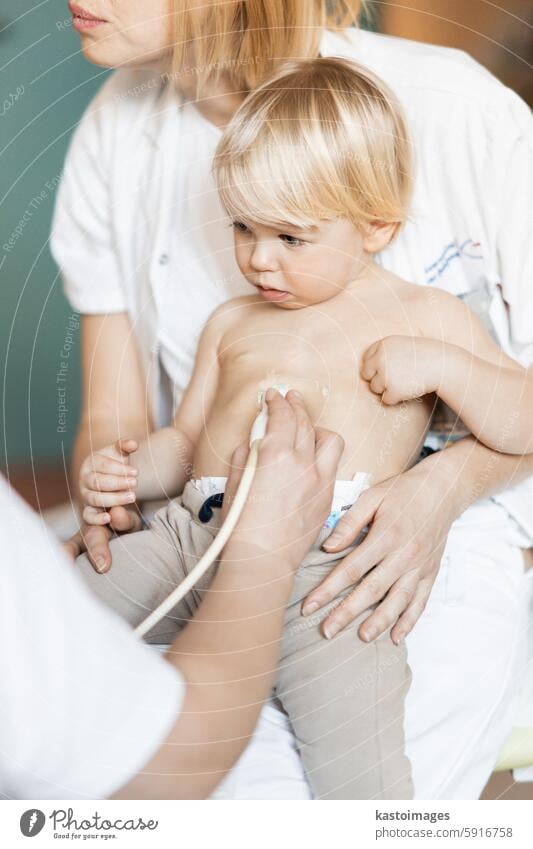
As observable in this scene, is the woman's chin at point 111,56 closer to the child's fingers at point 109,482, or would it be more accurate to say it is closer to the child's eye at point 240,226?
the child's eye at point 240,226

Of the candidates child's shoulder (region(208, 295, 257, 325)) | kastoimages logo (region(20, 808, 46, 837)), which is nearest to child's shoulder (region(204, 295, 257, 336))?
child's shoulder (region(208, 295, 257, 325))

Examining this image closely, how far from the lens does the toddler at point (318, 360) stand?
1.72 ft

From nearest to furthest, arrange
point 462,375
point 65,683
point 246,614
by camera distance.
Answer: point 65,683, point 246,614, point 462,375

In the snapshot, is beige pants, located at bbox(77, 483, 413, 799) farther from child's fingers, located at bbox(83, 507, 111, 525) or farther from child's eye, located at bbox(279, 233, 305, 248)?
child's eye, located at bbox(279, 233, 305, 248)

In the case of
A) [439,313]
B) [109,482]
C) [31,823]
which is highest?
[439,313]

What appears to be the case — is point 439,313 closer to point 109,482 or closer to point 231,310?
point 231,310

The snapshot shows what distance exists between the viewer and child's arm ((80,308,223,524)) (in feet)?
1.91

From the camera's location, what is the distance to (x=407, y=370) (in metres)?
0.55

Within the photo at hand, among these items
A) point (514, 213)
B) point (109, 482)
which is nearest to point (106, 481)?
point (109, 482)

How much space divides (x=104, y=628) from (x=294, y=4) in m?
0.42

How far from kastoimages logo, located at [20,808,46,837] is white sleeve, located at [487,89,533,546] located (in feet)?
1.31

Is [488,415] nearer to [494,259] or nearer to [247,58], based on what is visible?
[494,259]

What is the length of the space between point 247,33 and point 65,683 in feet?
1.41

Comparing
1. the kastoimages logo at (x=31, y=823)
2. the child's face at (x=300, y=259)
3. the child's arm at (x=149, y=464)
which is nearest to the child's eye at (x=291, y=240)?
the child's face at (x=300, y=259)
